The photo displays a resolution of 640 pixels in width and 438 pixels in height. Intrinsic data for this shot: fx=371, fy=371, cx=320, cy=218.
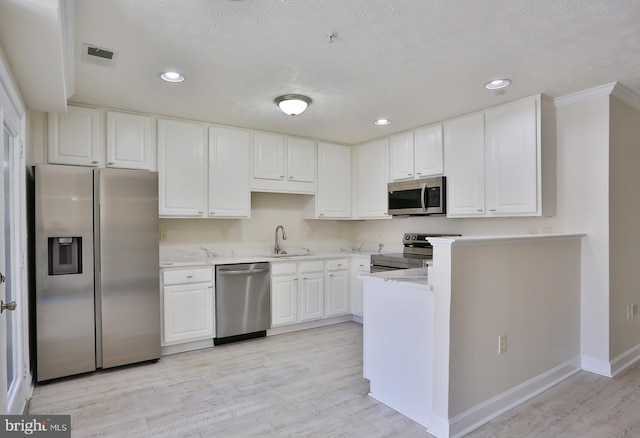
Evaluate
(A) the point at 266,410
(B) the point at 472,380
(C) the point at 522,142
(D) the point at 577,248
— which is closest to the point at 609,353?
(D) the point at 577,248

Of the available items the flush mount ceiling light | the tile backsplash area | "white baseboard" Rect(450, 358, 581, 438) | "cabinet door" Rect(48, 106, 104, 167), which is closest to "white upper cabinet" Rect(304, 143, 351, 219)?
the tile backsplash area

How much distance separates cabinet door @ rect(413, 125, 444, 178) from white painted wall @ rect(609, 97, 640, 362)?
146cm

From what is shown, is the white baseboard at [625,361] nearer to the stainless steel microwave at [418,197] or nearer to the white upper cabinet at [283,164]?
the stainless steel microwave at [418,197]

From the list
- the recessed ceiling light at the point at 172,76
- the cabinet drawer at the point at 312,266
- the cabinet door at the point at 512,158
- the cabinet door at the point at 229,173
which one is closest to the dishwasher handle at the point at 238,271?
the cabinet drawer at the point at 312,266

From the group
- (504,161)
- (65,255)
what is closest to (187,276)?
(65,255)

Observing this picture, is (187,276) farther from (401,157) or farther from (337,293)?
(401,157)

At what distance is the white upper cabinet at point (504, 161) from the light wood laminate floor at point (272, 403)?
1.53m

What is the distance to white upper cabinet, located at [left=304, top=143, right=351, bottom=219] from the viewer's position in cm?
488

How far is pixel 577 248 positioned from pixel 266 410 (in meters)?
2.86

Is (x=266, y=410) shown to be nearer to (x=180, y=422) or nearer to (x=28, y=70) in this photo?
(x=180, y=422)

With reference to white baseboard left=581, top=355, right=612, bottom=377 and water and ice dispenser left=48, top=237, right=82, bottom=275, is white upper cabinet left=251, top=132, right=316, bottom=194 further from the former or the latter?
white baseboard left=581, top=355, right=612, bottom=377

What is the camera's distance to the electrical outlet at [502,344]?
2.47m

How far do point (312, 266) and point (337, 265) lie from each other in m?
0.38

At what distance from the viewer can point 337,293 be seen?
186 inches
